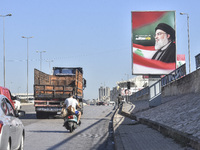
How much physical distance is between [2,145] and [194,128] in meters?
5.14

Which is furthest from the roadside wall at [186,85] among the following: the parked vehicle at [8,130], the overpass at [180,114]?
the parked vehicle at [8,130]

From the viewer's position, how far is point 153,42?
101 feet

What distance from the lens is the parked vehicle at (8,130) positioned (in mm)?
7495

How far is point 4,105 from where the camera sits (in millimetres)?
8688

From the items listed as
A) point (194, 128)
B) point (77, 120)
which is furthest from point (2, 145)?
point (77, 120)

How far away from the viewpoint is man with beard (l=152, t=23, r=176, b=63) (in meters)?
31.0

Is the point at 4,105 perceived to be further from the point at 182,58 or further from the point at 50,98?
the point at 182,58

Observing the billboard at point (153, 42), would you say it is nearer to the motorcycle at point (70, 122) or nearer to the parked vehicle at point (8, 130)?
the motorcycle at point (70, 122)

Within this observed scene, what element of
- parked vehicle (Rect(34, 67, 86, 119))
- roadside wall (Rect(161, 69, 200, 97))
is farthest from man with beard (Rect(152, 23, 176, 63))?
parked vehicle (Rect(34, 67, 86, 119))

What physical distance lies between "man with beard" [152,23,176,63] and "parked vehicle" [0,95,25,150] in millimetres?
22408

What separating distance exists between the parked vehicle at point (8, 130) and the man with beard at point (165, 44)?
22.4 m

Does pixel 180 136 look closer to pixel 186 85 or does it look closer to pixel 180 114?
pixel 180 114

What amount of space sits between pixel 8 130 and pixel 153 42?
940 inches

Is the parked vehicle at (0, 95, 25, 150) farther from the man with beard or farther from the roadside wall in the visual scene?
the man with beard
